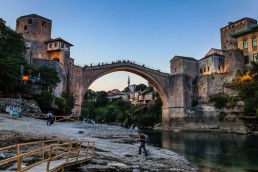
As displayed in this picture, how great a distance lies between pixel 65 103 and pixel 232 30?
40740mm

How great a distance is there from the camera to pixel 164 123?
49219mm

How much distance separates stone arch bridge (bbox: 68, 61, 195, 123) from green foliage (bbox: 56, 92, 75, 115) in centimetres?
609

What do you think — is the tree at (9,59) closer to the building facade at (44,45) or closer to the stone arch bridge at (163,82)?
the building facade at (44,45)

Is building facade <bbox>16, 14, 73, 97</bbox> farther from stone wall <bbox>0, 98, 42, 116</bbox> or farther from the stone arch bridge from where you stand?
stone wall <bbox>0, 98, 42, 116</bbox>

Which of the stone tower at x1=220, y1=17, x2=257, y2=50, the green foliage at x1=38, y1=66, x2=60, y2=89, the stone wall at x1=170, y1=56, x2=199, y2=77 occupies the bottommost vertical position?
the green foliage at x1=38, y1=66, x2=60, y2=89

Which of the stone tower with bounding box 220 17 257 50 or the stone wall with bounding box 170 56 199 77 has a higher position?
the stone tower with bounding box 220 17 257 50

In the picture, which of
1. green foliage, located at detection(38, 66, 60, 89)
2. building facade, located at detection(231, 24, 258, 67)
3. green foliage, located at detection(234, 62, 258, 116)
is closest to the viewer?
green foliage, located at detection(38, 66, 60, 89)

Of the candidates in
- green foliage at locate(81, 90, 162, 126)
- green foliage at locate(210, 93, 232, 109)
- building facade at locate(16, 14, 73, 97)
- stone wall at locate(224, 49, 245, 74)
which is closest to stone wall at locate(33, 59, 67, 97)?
building facade at locate(16, 14, 73, 97)

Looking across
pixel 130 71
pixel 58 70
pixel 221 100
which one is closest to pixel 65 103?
pixel 58 70

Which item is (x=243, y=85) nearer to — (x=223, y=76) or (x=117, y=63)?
(x=223, y=76)

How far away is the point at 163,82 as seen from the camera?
49875mm

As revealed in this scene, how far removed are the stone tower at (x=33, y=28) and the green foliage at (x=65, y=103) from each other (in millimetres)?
14929

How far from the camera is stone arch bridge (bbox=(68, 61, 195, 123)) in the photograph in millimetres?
41281

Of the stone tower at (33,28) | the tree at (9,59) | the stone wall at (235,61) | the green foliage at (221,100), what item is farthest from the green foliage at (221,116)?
the stone tower at (33,28)
